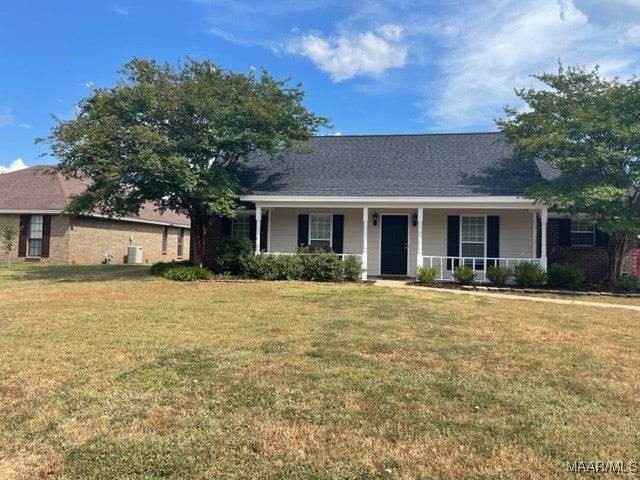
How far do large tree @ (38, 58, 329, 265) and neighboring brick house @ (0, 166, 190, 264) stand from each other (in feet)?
23.8

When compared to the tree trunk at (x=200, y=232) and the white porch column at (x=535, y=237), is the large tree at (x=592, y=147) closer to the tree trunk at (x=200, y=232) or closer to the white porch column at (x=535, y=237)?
the white porch column at (x=535, y=237)

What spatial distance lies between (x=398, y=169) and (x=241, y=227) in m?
5.75

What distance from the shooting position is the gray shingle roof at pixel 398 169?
48.1 feet

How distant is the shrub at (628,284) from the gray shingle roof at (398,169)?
350 cm

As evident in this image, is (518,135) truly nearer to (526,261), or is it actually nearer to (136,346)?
(526,261)

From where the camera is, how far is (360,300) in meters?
9.98

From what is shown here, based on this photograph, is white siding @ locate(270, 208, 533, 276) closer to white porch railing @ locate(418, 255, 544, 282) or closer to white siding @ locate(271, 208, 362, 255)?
white siding @ locate(271, 208, 362, 255)

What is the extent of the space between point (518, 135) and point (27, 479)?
13.8m

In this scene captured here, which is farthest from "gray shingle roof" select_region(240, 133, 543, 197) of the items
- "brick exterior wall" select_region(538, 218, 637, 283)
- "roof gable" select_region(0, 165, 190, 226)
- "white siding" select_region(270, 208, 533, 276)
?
"roof gable" select_region(0, 165, 190, 226)

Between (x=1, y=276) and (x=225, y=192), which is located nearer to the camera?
(x=225, y=192)

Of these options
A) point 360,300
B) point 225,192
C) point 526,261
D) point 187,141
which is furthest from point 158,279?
point 526,261

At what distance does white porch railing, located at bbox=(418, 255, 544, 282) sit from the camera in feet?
46.1

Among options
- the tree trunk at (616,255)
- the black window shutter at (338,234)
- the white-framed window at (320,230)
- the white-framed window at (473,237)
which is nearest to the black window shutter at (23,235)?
the white-framed window at (320,230)

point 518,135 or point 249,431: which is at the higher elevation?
point 518,135
